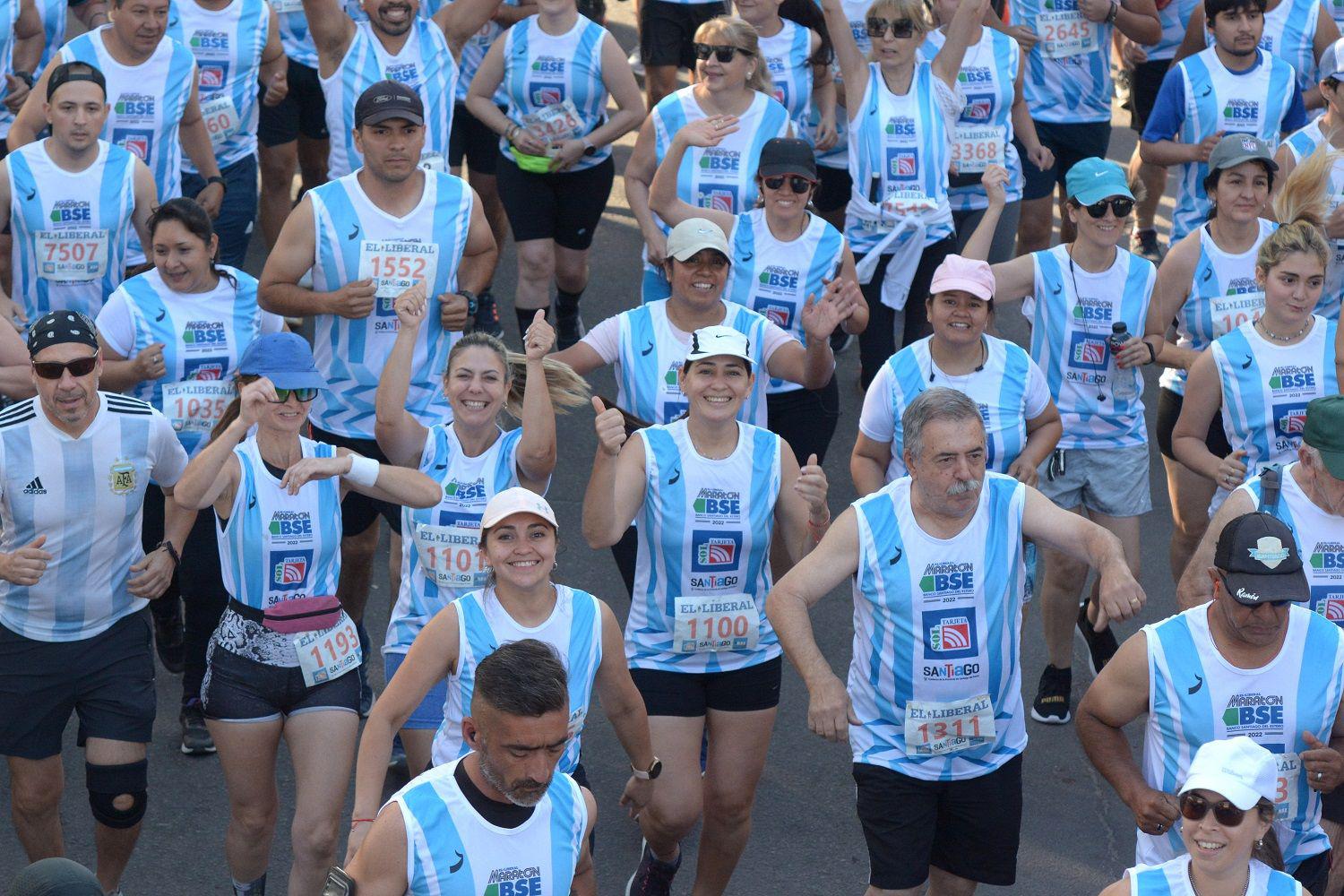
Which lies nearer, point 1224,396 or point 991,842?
point 991,842

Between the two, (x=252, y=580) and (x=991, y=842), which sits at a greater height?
(x=252, y=580)

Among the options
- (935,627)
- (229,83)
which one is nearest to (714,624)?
(935,627)

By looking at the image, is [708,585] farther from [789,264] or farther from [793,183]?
[793,183]

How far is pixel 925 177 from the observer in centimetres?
836

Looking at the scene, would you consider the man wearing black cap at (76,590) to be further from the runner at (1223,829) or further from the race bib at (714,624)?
the runner at (1223,829)

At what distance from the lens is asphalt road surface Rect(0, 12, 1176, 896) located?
21.0 feet

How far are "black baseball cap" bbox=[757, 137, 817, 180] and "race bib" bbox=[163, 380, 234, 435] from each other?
2281 millimetres

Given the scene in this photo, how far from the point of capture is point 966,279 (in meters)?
6.34

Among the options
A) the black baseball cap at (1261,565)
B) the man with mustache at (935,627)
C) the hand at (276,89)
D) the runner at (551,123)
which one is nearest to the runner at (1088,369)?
the man with mustache at (935,627)

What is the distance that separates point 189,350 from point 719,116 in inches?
104

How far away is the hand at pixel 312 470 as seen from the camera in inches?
228

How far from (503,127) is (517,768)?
5290 millimetres

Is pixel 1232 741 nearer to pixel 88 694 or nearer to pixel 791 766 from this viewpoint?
pixel 791 766

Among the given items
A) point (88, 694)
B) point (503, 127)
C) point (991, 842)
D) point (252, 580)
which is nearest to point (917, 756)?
point (991, 842)
